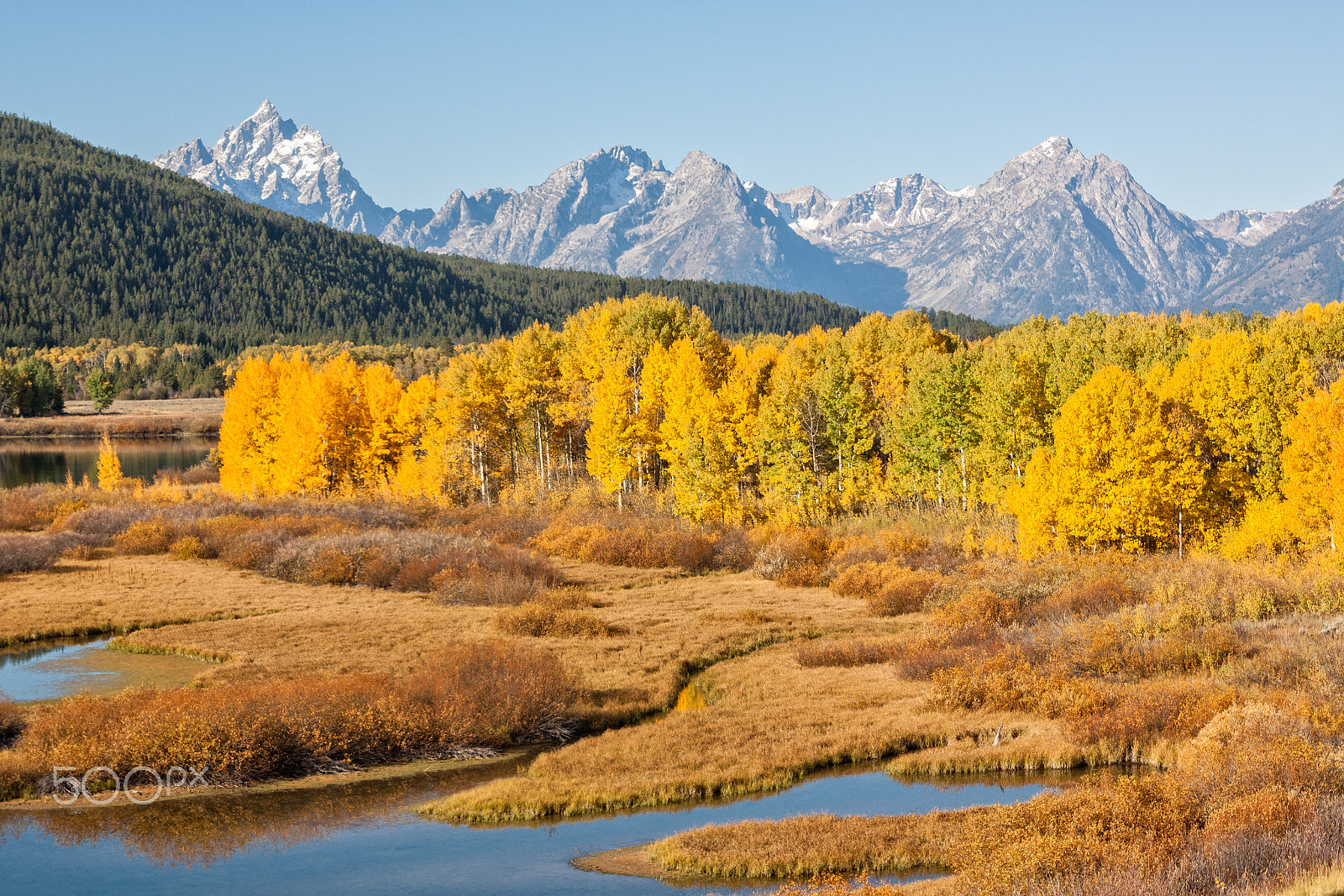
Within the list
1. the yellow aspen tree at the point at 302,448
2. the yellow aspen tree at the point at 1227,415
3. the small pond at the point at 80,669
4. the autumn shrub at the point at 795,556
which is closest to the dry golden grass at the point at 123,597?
the small pond at the point at 80,669

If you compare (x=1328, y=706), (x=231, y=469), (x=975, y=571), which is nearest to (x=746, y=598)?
(x=975, y=571)

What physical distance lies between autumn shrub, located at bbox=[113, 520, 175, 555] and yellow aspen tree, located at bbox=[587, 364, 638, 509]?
25925 mm

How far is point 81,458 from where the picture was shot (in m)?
125

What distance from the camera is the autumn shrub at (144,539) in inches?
2190

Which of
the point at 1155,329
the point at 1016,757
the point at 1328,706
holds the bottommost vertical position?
the point at 1016,757

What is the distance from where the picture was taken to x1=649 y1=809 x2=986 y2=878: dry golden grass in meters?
17.8

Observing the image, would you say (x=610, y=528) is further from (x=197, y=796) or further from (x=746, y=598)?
(x=197, y=796)

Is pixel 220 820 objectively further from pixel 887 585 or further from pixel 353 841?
pixel 887 585

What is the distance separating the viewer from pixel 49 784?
21.6 m

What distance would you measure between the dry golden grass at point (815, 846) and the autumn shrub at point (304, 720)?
333 inches

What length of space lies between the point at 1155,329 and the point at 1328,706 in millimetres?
67941

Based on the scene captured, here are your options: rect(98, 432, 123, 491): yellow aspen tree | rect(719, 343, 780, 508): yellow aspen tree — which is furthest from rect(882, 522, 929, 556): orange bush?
rect(98, 432, 123, 491): yellow aspen tree

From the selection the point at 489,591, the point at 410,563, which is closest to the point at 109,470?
the point at 410,563

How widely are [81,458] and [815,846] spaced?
13175 centimetres
